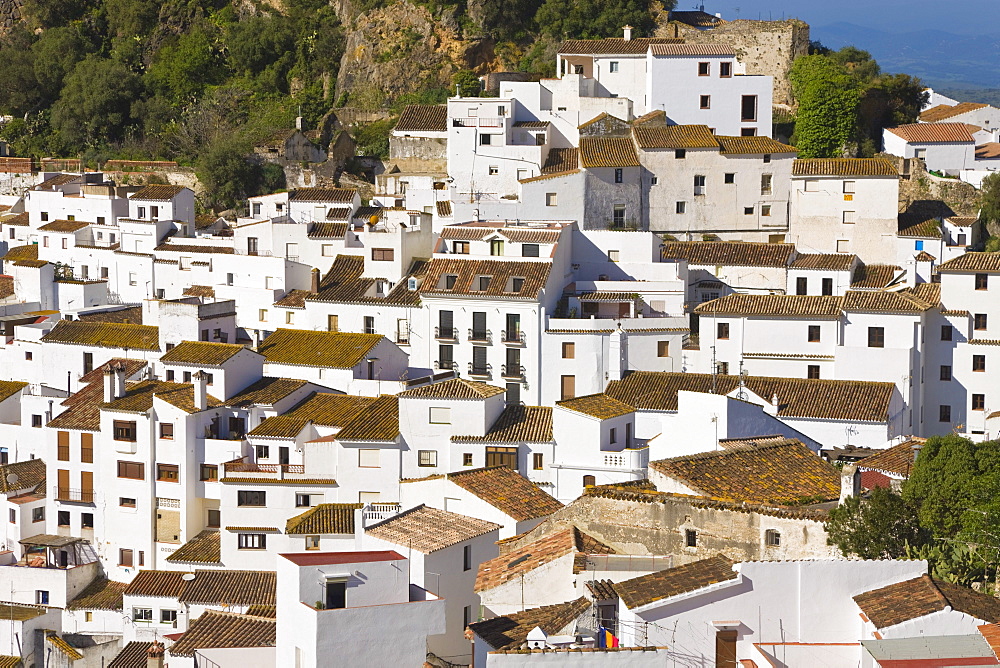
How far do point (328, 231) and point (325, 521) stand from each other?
45.0 feet

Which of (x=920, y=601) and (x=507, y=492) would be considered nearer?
(x=920, y=601)

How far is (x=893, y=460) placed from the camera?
25.5m

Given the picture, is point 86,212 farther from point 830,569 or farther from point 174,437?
point 830,569

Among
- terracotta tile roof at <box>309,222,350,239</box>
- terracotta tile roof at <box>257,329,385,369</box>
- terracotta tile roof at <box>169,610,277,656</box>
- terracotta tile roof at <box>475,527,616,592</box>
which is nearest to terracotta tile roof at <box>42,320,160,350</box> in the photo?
terracotta tile roof at <box>257,329,385,369</box>

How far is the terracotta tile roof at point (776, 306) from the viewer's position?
108ft

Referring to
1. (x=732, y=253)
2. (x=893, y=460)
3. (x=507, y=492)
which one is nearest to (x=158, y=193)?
(x=732, y=253)

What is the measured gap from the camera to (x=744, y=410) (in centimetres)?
2600

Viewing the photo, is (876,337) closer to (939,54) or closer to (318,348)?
(318,348)

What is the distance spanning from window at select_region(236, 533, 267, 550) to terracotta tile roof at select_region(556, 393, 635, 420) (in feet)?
20.5

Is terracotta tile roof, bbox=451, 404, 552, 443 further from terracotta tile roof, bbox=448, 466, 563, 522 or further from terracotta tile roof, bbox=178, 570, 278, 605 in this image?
terracotta tile roof, bbox=178, 570, 278, 605

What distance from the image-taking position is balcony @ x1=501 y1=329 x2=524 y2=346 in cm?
3331

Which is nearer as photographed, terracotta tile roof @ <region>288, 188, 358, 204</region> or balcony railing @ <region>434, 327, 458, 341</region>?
balcony railing @ <region>434, 327, 458, 341</region>

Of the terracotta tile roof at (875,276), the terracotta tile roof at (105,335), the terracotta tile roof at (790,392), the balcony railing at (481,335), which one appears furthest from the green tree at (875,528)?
the terracotta tile roof at (105,335)

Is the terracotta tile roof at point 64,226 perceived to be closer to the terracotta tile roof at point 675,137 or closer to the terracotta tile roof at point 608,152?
the terracotta tile roof at point 608,152
